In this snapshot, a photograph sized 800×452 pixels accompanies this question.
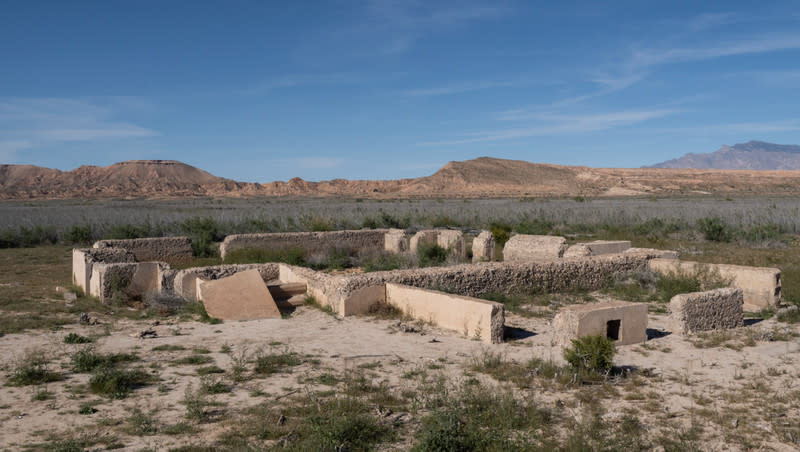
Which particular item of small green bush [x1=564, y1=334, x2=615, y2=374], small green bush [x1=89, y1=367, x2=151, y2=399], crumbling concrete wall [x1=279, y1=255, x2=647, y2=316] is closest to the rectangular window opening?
small green bush [x1=564, y1=334, x2=615, y2=374]

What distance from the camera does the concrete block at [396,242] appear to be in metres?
18.2

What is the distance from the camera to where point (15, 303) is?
10398 mm

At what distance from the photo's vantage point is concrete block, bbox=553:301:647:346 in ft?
24.5

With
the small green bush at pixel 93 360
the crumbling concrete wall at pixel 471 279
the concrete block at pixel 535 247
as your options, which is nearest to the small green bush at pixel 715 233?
the concrete block at pixel 535 247

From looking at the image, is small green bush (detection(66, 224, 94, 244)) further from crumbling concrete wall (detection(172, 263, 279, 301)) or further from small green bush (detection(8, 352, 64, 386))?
small green bush (detection(8, 352, 64, 386))

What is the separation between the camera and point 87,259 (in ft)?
38.3

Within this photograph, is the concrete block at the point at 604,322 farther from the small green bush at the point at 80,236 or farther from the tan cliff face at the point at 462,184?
the tan cliff face at the point at 462,184

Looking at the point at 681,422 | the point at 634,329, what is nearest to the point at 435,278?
the point at 634,329

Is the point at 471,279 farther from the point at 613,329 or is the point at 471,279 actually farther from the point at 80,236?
the point at 80,236

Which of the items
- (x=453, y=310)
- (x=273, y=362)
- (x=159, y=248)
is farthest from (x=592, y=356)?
(x=159, y=248)

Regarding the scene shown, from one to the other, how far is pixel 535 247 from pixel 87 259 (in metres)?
10.4

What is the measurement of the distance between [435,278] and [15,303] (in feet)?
25.2

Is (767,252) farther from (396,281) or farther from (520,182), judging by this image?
(520,182)

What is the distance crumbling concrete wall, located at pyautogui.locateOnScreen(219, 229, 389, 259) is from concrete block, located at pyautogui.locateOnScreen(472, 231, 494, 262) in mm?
3896
